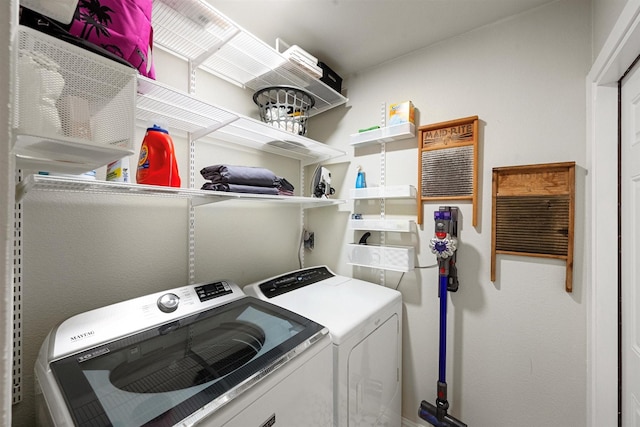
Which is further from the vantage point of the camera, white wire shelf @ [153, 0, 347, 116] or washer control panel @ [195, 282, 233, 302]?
washer control panel @ [195, 282, 233, 302]

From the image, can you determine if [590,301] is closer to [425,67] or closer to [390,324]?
[390,324]

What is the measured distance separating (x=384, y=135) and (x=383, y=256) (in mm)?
861

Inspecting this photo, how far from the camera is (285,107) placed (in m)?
1.77

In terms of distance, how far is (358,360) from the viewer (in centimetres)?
133

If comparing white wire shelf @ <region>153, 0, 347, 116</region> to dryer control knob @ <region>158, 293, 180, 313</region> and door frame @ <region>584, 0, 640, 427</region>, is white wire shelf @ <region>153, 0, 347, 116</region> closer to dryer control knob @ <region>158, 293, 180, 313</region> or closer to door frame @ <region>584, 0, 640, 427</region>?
dryer control knob @ <region>158, 293, 180, 313</region>

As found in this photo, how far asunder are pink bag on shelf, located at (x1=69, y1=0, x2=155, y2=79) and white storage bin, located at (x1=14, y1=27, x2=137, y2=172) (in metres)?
0.09

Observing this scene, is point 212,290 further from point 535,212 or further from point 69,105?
point 535,212

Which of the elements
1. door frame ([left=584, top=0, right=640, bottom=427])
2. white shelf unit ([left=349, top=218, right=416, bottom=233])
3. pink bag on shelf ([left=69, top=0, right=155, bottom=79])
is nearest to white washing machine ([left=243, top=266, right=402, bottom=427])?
white shelf unit ([left=349, top=218, right=416, bottom=233])

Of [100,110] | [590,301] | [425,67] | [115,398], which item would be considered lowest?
[115,398]

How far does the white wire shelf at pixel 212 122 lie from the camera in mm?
1149

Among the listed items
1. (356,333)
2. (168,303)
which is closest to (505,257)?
(356,333)

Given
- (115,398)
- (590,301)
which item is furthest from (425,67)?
(115,398)

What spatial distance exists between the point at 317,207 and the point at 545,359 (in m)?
1.79

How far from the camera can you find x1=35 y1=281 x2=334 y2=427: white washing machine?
0.74 meters
